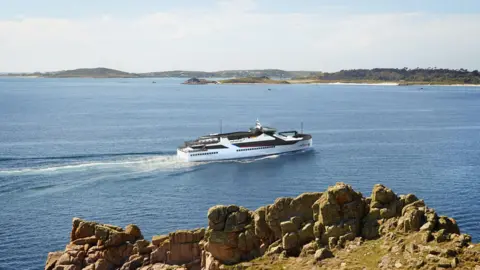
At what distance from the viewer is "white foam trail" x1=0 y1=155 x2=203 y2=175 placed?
322ft

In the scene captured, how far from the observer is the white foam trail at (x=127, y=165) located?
98000 millimetres

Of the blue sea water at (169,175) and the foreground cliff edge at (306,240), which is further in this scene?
the blue sea water at (169,175)

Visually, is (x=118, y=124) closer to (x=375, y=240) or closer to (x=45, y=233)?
(x=45, y=233)

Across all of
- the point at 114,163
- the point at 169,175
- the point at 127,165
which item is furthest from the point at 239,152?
the point at 114,163

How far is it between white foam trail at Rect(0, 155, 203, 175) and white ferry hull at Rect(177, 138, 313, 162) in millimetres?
2297

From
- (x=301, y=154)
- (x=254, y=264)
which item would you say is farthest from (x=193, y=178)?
(x=254, y=264)

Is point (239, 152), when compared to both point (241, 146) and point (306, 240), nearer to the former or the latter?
point (241, 146)

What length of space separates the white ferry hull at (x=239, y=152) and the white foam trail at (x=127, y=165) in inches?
90.4

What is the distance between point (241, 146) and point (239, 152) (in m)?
1.32

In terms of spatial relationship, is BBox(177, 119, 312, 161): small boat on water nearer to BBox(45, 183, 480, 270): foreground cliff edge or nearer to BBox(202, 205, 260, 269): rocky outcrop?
BBox(45, 183, 480, 270): foreground cliff edge

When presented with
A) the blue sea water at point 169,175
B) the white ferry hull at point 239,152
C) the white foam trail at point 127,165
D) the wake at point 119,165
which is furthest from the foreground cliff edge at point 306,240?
the white ferry hull at point 239,152

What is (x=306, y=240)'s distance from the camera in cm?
3300

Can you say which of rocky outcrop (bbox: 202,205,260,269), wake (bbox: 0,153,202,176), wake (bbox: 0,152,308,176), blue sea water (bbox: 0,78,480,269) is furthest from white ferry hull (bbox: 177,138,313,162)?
rocky outcrop (bbox: 202,205,260,269)

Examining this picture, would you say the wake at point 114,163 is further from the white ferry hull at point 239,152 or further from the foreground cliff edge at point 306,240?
the foreground cliff edge at point 306,240
